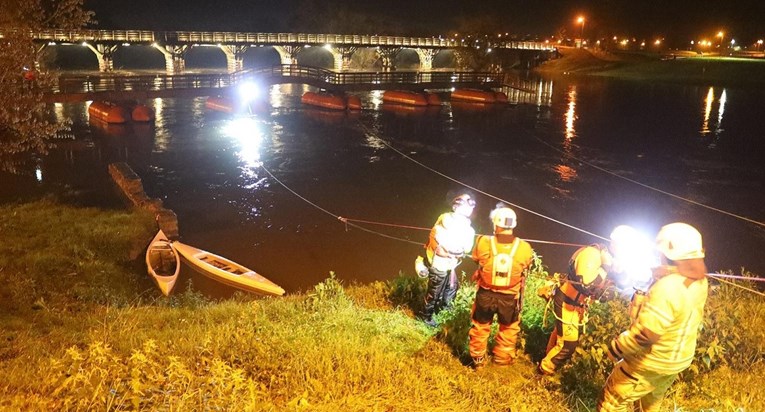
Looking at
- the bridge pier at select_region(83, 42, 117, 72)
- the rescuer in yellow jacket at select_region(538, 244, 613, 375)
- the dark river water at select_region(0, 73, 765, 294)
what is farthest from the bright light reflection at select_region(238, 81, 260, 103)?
the rescuer in yellow jacket at select_region(538, 244, 613, 375)

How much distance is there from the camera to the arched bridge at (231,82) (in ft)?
107

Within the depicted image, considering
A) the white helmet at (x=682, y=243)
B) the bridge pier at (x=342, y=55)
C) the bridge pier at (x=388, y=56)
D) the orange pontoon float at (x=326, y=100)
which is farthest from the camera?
the bridge pier at (x=388, y=56)

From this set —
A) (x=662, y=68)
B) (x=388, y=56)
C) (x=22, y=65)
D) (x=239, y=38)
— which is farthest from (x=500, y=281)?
(x=388, y=56)

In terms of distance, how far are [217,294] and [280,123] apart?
75.2 ft

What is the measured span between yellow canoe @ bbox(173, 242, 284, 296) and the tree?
3.83m

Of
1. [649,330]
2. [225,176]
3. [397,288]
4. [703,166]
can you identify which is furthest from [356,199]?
[703,166]

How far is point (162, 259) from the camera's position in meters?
11.6

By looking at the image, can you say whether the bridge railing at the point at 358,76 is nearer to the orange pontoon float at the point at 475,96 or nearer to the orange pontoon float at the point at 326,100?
the orange pontoon float at the point at 326,100

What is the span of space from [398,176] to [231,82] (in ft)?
82.6

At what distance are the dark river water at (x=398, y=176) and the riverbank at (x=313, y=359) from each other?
168 inches

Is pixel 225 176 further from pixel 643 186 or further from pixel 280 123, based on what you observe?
pixel 643 186

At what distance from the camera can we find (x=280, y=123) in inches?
1272

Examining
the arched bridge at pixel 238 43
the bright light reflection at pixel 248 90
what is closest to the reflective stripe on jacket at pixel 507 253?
the bright light reflection at pixel 248 90

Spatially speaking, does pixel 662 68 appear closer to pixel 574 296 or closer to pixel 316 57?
pixel 316 57
